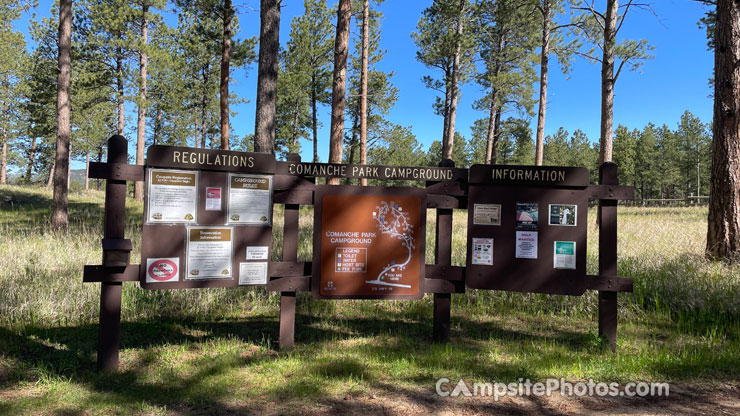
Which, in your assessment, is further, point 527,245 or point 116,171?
point 527,245

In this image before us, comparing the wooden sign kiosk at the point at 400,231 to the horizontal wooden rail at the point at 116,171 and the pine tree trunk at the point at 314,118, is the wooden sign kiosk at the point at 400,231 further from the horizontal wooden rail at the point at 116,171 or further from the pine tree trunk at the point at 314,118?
the pine tree trunk at the point at 314,118

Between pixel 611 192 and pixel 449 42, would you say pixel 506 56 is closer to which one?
pixel 449 42

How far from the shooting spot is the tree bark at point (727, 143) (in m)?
6.85

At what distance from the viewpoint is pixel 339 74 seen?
1233cm

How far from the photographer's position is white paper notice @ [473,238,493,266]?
4480 mm

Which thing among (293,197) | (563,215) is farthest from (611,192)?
(293,197)

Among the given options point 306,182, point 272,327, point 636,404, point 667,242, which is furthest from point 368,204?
point 667,242

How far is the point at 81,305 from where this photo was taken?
523cm

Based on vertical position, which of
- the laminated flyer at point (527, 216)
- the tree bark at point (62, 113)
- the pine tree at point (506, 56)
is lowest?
the laminated flyer at point (527, 216)

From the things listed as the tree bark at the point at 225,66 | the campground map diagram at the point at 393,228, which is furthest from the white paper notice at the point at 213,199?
the tree bark at the point at 225,66

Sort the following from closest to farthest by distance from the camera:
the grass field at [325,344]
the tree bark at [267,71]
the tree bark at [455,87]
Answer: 1. the grass field at [325,344]
2. the tree bark at [267,71]
3. the tree bark at [455,87]

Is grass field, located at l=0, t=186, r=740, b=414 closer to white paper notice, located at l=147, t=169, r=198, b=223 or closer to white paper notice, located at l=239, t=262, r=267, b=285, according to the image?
white paper notice, located at l=239, t=262, r=267, b=285

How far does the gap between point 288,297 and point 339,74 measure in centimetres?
942

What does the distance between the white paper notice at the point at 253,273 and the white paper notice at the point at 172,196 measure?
71 cm
